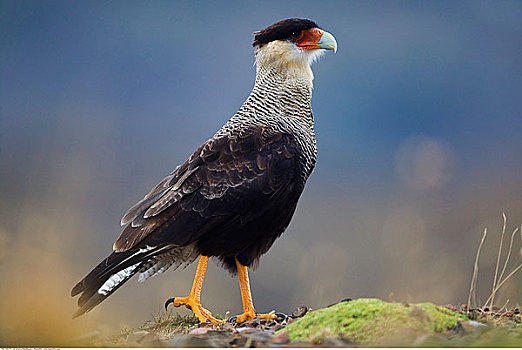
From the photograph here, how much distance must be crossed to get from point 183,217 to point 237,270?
77 cm

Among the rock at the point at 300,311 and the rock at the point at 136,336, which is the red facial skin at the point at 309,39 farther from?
the rock at the point at 136,336

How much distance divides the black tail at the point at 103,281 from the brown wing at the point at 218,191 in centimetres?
11

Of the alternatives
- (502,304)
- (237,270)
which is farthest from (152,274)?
(502,304)

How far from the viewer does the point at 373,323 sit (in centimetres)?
354

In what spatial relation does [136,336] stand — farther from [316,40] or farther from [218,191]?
[316,40]

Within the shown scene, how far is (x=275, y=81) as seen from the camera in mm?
5500

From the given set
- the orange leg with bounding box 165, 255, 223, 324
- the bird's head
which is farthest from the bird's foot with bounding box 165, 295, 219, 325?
the bird's head

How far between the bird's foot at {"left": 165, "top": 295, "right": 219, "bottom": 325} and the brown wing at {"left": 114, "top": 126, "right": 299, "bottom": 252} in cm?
60

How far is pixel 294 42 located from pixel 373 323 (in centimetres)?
282

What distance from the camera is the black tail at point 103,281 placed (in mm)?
4535

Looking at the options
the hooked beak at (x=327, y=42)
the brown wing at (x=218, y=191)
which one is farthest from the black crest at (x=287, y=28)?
the brown wing at (x=218, y=191)

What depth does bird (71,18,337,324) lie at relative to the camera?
183 inches

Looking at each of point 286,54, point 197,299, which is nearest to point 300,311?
point 197,299

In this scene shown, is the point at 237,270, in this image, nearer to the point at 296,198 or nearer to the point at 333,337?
the point at 296,198
